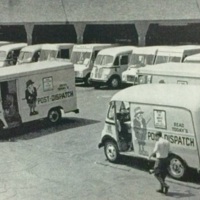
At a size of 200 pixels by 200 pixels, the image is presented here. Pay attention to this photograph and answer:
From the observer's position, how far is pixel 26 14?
39156mm

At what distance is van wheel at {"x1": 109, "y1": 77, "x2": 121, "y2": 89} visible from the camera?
88.6ft

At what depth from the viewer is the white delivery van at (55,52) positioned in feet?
99.1

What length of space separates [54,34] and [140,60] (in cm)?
1774

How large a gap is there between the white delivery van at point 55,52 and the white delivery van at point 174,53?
23.7 feet

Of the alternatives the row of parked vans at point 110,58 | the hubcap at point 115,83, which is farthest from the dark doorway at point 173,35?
the hubcap at point 115,83

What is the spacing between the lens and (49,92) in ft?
61.7

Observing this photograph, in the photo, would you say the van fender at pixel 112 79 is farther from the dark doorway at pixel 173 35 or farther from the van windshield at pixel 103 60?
the dark doorway at pixel 173 35

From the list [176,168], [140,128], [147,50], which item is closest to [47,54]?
[147,50]

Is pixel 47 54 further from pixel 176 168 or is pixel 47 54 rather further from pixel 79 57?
pixel 176 168

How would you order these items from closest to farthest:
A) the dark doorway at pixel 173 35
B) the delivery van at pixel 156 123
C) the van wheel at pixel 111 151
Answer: the delivery van at pixel 156 123, the van wheel at pixel 111 151, the dark doorway at pixel 173 35

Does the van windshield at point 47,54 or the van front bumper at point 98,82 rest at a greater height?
the van windshield at point 47,54

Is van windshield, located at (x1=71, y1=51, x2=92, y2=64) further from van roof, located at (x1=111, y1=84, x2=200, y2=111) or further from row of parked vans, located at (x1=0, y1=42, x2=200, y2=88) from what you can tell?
van roof, located at (x1=111, y1=84, x2=200, y2=111)

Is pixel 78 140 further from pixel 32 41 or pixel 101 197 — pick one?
pixel 32 41

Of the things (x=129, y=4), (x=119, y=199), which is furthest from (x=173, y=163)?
(x=129, y=4)
